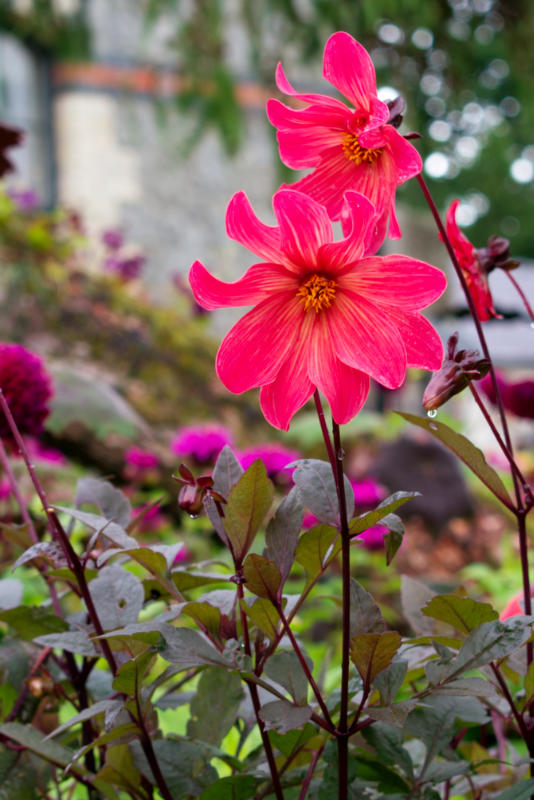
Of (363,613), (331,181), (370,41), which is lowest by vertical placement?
(363,613)

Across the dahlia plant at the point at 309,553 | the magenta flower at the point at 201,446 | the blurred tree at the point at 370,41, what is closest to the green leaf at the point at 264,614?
the dahlia plant at the point at 309,553

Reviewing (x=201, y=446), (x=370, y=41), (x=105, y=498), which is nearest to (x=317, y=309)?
(x=105, y=498)

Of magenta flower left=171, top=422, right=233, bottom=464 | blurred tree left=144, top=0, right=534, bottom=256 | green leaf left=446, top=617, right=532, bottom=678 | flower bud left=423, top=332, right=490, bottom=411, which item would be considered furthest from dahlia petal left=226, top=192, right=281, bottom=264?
blurred tree left=144, top=0, right=534, bottom=256

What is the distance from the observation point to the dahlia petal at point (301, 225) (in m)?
0.36

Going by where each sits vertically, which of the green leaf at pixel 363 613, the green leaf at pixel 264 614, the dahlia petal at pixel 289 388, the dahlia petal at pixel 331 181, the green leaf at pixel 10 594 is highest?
the dahlia petal at pixel 331 181

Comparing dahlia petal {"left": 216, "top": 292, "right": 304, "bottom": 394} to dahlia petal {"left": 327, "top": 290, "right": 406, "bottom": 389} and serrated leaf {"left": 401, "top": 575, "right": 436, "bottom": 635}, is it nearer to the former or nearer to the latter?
dahlia petal {"left": 327, "top": 290, "right": 406, "bottom": 389}

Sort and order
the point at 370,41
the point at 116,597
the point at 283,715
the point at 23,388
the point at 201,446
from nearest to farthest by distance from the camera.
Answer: the point at 283,715
the point at 116,597
the point at 23,388
the point at 201,446
the point at 370,41

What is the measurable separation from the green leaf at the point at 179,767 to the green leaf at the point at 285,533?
0.12 m

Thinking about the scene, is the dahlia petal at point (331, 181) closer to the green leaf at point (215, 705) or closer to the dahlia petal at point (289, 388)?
the dahlia petal at point (289, 388)

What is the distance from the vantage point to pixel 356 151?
0.43 metres

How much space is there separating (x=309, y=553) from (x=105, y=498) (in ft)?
0.57

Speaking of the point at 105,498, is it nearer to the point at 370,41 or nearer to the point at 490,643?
the point at 490,643

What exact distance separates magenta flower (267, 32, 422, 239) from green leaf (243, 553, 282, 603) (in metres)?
0.18

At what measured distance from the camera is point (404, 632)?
203cm
